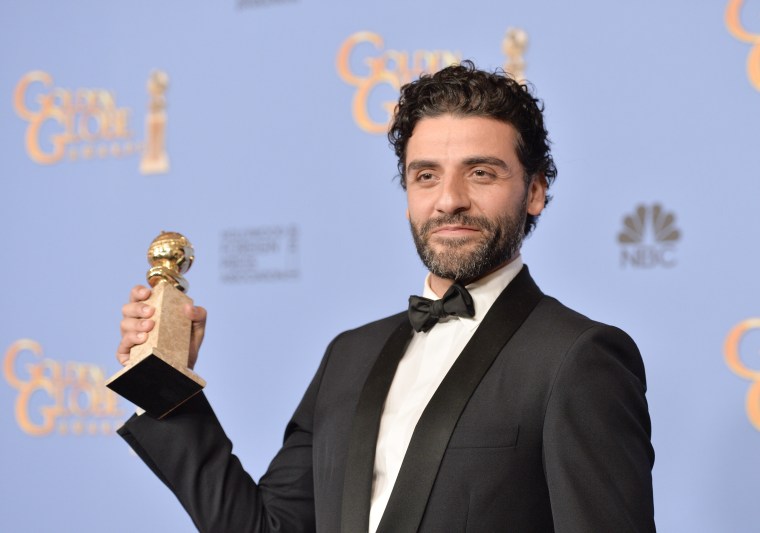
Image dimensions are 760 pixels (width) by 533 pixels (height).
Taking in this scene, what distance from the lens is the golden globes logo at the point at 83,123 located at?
2.76m

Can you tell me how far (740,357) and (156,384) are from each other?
3.64 ft

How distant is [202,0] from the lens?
2734 mm

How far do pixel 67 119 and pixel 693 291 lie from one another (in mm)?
1730

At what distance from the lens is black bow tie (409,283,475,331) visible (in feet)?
4.97

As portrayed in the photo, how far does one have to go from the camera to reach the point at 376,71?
8.07 ft

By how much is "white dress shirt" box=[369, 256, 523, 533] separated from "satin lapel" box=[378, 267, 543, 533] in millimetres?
45

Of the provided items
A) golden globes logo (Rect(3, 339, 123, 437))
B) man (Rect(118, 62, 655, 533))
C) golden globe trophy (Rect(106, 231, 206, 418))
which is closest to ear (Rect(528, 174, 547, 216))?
man (Rect(118, 62, 655, 533))

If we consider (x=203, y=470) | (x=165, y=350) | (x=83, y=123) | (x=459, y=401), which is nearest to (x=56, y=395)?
(x=83, y=123)

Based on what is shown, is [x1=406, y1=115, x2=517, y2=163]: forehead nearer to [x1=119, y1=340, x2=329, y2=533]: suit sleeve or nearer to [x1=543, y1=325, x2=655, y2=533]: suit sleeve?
[x1=543, y1=325, x2=655, y2=533]: suit sleeve

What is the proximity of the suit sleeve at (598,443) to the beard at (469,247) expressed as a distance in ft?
0.65

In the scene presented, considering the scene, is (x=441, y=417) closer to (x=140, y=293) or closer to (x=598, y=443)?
(x=598, y=443)

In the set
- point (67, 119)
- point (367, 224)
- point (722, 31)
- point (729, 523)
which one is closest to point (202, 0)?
point (67, 119)

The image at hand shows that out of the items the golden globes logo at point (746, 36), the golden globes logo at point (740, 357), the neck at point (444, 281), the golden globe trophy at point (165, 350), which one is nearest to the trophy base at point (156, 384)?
the golden globe trophy at point (165, 350)

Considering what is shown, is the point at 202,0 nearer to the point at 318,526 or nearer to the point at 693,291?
the point at 693,291
